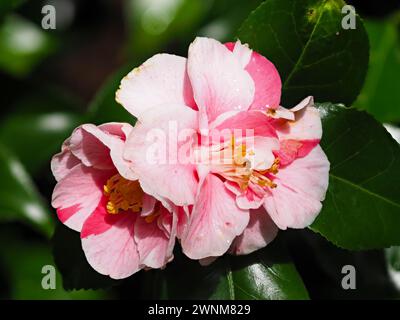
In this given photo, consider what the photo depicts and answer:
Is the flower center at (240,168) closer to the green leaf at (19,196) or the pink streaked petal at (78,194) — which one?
the pink streaked petal at (78,194)

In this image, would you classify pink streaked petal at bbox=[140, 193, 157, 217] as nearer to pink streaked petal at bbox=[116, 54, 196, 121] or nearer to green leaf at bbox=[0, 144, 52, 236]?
pink streaked petal at bbox=[116, 54, 196, 121]

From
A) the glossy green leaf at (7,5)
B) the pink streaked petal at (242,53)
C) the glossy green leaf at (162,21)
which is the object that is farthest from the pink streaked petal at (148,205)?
the glossy green leaf at (162,21)

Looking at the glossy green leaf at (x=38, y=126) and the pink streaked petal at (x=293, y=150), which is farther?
the glossy green leaf at (x=38, y=126)

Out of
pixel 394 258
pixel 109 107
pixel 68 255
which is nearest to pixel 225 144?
pixel 68 255

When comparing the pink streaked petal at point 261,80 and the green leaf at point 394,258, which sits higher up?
the pink streaked petal at point 261,80

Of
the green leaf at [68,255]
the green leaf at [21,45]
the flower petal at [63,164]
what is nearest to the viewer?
the flower petal at [63,164]

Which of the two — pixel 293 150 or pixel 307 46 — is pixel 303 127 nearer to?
pixel 293 150

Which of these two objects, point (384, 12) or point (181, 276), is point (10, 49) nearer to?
point (384, 12)

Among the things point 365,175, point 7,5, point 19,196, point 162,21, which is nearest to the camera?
point 365,175
